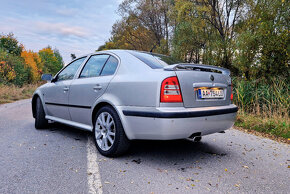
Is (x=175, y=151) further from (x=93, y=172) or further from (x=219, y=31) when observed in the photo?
(x=219, y=31)

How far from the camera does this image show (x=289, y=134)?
5.02m

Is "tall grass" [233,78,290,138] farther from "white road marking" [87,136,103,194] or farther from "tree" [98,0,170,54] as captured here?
"tree" [98,0,170,54]

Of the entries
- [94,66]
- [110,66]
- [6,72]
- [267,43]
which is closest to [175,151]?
[110,66]

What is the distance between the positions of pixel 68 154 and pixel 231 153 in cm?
255

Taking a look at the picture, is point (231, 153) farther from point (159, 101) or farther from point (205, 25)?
point (205, 25)

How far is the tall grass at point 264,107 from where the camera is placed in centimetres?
559

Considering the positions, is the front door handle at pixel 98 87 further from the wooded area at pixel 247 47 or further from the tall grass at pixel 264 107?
the tall grass at pixel 264 107

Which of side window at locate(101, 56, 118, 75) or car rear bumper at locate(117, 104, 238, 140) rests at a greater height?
side window at locate(101, 56, 118, 75)

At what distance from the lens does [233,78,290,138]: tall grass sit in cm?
559

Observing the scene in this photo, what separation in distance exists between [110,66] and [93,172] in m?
1.66

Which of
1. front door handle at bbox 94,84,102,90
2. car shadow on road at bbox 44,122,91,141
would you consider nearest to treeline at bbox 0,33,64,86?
car shadow on road at bbox 44,122,91,141

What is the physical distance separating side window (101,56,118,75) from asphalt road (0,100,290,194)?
127cm

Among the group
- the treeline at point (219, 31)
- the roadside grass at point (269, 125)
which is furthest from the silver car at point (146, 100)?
the roadside grass at point (269, 125)

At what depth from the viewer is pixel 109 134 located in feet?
11.1
